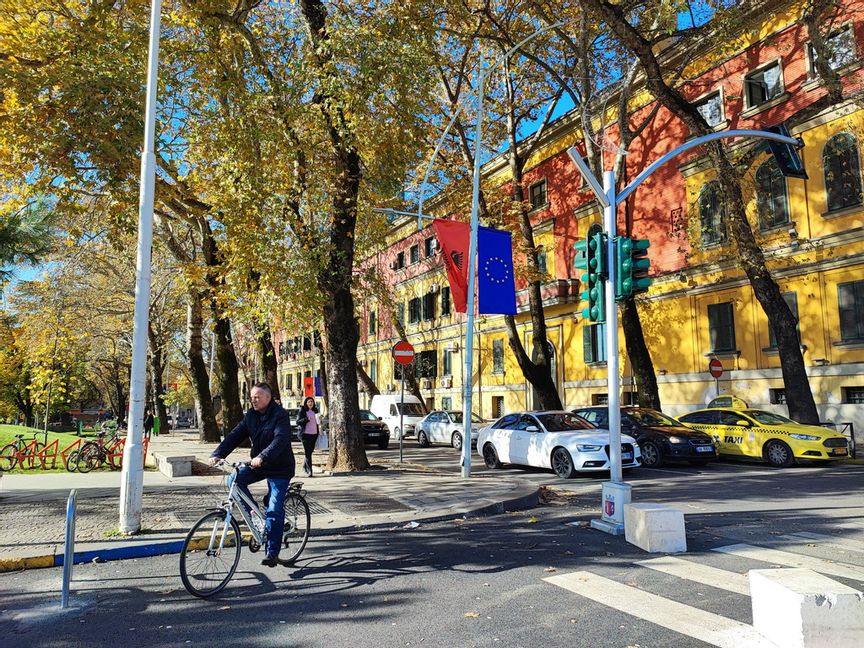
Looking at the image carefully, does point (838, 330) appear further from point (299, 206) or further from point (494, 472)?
point (299, 206)

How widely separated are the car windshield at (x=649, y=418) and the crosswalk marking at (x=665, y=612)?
11.8 meters

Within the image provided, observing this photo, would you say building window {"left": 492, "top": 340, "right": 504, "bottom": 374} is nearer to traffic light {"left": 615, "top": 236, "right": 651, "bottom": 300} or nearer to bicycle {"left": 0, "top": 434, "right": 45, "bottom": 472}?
bicycle {"left": 0, "top": 434, "right": 45, "bottom": 472}

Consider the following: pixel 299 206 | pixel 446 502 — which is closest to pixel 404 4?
pixel 299 206

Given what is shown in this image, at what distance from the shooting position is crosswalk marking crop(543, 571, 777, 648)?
15.1ft

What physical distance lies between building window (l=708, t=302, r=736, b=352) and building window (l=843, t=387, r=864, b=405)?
433 centimetres

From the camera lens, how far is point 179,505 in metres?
10.2

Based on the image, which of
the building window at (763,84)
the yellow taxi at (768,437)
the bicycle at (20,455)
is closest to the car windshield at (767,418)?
the yellow taxi at (768,437)

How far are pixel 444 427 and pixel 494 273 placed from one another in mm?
12959

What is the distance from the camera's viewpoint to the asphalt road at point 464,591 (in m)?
4.84

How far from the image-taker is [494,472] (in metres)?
15.9

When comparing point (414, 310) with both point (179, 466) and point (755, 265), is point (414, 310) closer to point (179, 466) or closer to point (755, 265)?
point (755, 265)

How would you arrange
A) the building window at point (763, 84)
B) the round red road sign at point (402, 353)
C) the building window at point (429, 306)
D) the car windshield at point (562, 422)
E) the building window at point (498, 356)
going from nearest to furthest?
the car windshield at point (562, 422), the round red road sign at point (402, 353), the building window at point (763, 84), the building window at point (498, 356), the building window at point (429, 306)

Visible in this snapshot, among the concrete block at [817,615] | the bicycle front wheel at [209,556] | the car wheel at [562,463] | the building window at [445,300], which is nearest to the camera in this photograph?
the concrete block at [817,615]

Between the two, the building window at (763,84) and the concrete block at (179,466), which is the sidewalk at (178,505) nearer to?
the concrete block at (179,466)
